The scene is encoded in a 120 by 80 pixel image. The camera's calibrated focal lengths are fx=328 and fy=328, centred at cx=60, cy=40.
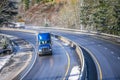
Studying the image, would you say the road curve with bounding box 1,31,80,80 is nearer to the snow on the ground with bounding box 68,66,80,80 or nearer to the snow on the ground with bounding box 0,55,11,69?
the snow on the ground with bounding box 68,66,80,80

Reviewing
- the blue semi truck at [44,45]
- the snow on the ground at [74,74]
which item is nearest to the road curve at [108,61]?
the snow on the ground at [74,74]

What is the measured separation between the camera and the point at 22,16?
133625mm

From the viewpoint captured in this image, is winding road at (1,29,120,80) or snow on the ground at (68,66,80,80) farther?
winding road at (1,29,120,80)

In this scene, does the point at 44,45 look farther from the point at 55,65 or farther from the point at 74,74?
the point at 74,74

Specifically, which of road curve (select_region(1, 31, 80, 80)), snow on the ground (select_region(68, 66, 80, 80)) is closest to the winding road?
road curve (select_region(1, 31, 80, 80))

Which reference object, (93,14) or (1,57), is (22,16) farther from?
(1,57)

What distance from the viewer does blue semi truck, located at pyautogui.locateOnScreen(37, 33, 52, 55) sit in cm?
4725

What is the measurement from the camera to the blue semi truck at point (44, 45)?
47.2 metres

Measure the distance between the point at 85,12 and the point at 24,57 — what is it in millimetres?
35350

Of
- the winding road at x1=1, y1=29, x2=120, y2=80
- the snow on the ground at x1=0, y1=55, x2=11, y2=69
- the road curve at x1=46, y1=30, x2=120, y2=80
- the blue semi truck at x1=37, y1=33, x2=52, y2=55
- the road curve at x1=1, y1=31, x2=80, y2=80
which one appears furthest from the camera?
the blue semi truck at x1=37, y1=33, x2=52, y2=55

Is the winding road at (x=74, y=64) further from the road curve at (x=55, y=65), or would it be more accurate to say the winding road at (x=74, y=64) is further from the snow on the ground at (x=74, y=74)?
the snow on the ground at (x=74, y=74)

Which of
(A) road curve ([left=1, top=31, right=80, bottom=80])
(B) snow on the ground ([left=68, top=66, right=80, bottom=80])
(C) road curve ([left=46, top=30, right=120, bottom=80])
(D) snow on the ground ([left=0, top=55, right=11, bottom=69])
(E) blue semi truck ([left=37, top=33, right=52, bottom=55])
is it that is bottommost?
(D) snow on the ground ([left=0, top=55, right=11, bottom=69])

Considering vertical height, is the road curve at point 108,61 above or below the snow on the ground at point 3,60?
above

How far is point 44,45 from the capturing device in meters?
48.2
